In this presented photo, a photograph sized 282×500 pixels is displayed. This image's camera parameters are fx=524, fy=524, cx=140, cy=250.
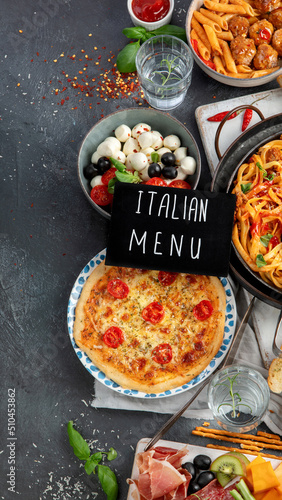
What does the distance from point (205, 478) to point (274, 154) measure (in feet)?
6.53

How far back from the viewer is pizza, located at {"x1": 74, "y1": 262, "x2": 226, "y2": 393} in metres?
3.25

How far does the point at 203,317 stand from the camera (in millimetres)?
3295

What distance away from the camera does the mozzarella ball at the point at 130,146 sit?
3.44 meters

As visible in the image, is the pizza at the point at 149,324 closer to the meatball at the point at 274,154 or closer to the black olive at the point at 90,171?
the black olive at the point at 90,171

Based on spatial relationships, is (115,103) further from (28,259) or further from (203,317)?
(203,317)

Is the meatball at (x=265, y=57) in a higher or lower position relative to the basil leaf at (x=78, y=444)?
higher

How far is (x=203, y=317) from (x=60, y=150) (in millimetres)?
1528

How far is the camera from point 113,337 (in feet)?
10.9

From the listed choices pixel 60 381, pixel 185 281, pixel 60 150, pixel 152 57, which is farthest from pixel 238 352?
pixel 152 57

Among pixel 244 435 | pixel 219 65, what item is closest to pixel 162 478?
pixel 244 435

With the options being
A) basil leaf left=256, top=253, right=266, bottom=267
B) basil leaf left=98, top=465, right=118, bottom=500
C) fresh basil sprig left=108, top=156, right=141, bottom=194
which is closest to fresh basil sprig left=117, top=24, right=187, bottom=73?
fresh basil sprig left=108, top=156, right=141, bottom=194

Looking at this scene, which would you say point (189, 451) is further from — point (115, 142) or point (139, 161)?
point (115, 142)

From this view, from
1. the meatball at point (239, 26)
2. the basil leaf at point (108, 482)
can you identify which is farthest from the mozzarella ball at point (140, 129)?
the basil leaf at point (108, 482)

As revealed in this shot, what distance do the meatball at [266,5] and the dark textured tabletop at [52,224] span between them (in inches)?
18.5
